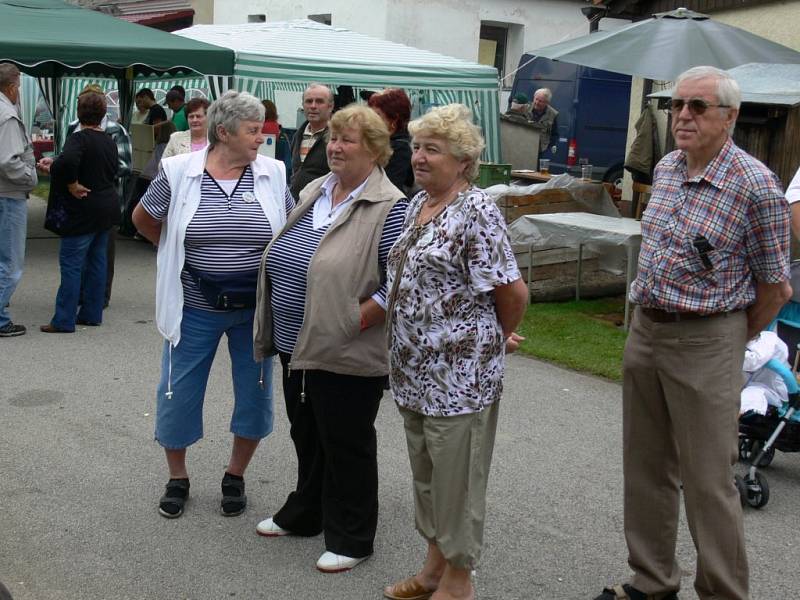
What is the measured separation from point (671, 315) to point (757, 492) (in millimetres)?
1815

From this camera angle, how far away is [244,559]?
432cm

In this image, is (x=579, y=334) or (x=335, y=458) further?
(x=579, y=334)

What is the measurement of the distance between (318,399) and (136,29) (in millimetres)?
9153

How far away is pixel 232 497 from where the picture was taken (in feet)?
15.7

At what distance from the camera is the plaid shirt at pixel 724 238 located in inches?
135

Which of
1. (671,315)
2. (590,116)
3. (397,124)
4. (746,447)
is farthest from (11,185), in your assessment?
(590,116)

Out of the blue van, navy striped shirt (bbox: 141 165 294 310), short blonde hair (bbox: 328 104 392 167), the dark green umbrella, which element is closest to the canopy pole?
the dark green umbrella

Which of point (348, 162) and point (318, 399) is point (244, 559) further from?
point (348, 162)

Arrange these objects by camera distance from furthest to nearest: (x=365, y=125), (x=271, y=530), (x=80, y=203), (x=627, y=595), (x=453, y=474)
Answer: (x=80, y=203)
(x=271, y=530)
(x=365, y=125)
(x=627, y=595)
(x=453, y=474)

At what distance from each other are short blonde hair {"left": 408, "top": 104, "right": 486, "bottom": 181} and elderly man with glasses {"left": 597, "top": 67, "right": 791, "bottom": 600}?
65 cm

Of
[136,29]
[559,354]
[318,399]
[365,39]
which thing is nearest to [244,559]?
[318,399]

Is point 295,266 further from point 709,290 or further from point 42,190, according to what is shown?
point 42,190

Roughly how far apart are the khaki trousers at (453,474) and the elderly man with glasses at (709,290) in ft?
2.06

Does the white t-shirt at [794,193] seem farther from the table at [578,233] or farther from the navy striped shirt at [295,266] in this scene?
the table at [578,233]
